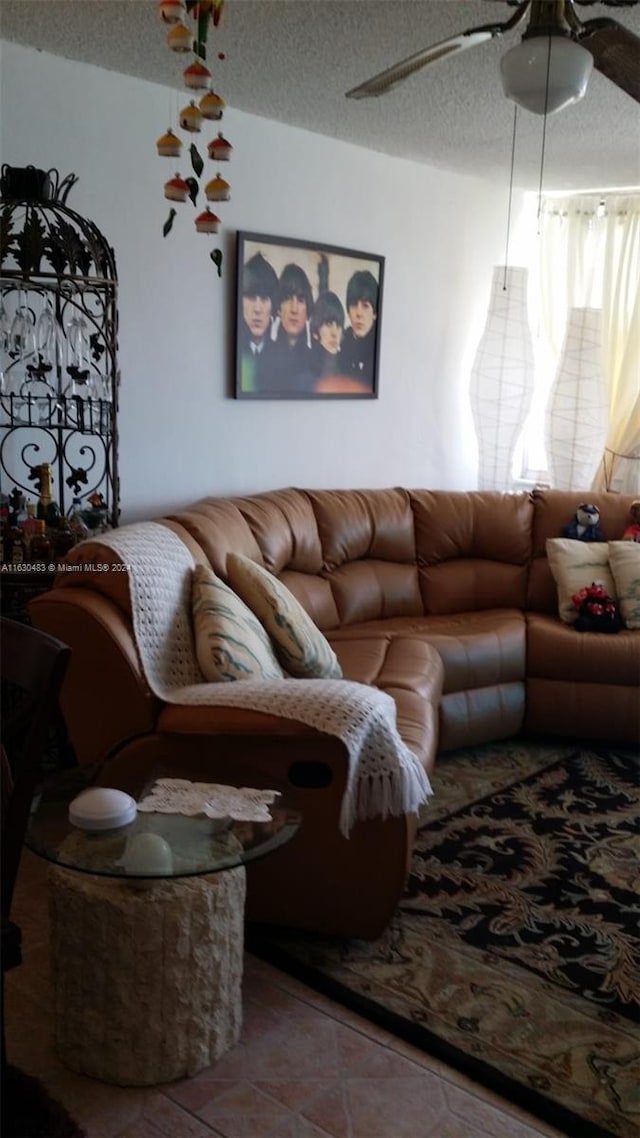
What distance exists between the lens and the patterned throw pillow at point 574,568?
395cm

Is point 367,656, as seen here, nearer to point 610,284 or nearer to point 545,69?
point 545,69

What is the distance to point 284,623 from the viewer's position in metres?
2.78

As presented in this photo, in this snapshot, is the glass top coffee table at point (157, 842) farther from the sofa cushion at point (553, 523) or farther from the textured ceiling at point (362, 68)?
the sofa cushion at point (553, 523)

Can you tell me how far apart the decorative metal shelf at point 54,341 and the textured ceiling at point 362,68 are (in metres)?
0.47

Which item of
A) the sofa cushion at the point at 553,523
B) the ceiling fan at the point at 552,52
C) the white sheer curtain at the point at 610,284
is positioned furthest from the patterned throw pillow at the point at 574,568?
the ceiling fan at the point at 552,52

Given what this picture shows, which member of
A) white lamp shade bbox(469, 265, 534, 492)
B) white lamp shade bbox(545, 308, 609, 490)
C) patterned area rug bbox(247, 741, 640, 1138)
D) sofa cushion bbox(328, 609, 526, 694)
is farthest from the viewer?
white lamp shade bbox(545, 308, 609, 490)

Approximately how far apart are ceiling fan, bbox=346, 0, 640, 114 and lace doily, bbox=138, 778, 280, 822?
1700mm

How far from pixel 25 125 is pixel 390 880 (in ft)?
8.48

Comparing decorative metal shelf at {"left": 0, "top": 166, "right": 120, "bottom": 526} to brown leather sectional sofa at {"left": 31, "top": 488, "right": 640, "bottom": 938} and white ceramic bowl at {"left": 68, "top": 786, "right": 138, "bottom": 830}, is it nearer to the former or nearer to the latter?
brown leather sectional sofa at {"left": 31, "top": 488, "right": 640, "bottom": 938}

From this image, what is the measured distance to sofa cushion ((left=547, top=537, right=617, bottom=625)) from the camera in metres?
3.95

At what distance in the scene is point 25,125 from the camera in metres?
3.09

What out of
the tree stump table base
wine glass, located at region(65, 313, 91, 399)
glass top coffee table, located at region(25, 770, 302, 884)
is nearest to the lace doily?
glass top coffee table, located at region(25, 770, 302, 884)

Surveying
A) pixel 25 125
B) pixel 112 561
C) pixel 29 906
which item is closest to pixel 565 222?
pixel 25 125

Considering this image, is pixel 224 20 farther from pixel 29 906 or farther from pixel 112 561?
pixel 29 906
